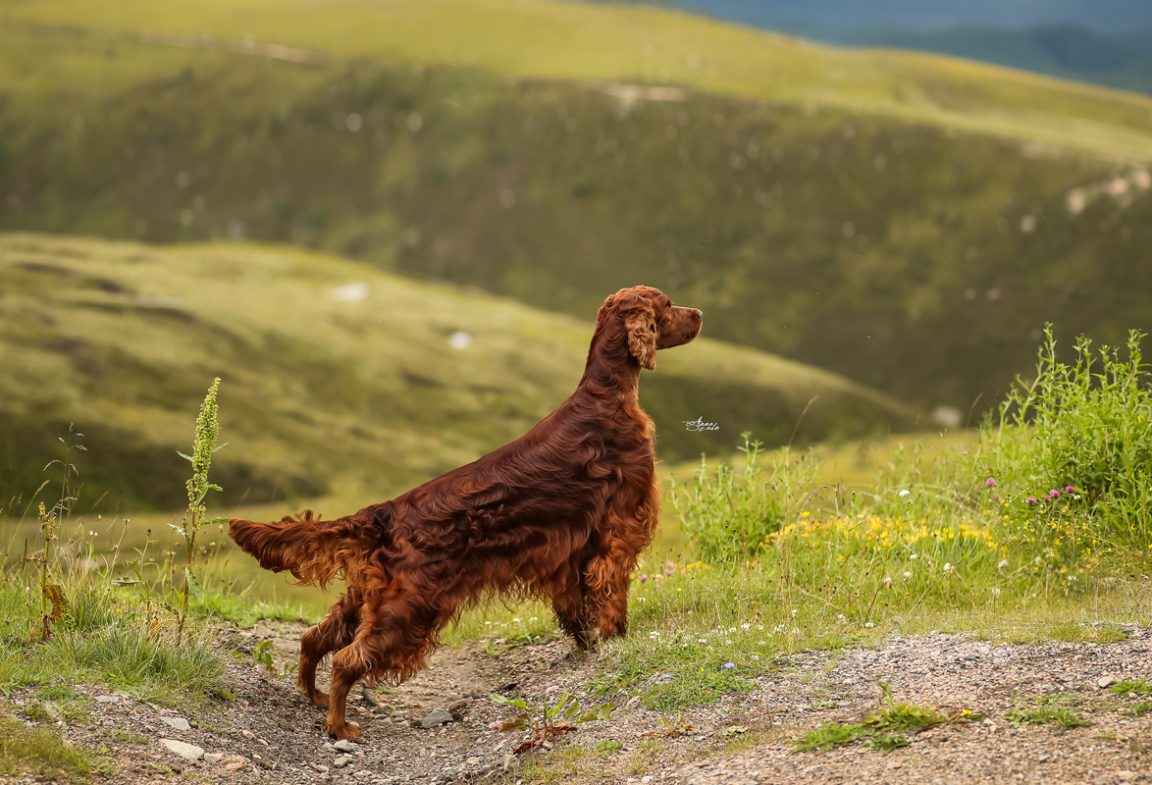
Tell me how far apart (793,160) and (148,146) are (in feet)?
155

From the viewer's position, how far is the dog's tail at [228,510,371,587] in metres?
6.95

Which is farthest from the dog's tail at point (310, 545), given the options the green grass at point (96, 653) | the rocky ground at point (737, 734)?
the rocky ground at point (737, 734)

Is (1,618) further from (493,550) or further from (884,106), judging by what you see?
(884,106)

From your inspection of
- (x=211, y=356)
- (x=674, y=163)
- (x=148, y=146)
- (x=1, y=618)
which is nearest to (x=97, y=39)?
(x=148, y=146)

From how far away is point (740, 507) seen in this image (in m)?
9.50

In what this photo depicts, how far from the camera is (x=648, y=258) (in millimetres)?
71438

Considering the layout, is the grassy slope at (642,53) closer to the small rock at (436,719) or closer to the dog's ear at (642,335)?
the dog's ear at (642,335)

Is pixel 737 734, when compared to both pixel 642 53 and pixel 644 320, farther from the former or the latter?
pixel 642 53

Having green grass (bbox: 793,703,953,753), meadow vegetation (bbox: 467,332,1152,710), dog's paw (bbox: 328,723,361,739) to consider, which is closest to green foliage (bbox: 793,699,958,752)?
green grass (bbox: 793,703,953,753)

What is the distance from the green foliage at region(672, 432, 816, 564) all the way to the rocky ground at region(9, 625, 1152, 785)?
2110 mm

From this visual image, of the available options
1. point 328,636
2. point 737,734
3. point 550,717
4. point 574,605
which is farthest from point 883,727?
point 328,636

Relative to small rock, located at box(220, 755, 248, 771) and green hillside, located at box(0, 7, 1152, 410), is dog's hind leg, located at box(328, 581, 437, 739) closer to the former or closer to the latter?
small rock, located at box(220, 755, 248, 771)

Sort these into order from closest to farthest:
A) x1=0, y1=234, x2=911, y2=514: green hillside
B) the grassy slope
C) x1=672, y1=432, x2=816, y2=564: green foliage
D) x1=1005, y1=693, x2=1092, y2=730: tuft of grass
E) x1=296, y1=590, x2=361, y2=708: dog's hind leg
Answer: x1=1005, y1=693, x2=1092, y2=730: tuft of grass
x1=296, y1=590, x2=361, y2=708: dog's hind leg
x1=672, y1=432, x2=816, y2=564: green foliage
x1=0, y1=234, x2=911, y2=514: green hillside
the grassy slope

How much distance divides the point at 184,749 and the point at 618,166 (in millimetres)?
74005
